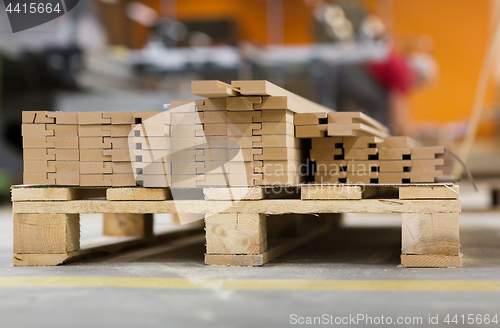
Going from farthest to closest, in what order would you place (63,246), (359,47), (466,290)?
(359,47)
(63,246)
(466,290)

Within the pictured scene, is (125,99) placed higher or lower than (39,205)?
higher

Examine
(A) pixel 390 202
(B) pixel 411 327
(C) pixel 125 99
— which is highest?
(C) pixel 125 99

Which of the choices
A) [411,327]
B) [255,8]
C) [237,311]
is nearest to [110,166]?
[237,311]

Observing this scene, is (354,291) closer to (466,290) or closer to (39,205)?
(466,290)

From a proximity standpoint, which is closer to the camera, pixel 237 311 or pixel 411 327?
pixel 411 327

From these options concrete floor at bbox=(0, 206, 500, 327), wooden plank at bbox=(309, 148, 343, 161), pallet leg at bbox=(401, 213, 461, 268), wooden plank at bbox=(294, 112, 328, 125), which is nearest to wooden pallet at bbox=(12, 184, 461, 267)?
pallet leg at bbox=(401, 213, 461, 268)

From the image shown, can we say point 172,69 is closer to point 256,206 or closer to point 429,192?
point 256,206

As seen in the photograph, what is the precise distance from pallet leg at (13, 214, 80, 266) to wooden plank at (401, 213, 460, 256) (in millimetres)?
2027

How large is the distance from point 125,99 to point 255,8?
460 inches

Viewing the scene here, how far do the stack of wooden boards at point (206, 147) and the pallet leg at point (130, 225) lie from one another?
110cm

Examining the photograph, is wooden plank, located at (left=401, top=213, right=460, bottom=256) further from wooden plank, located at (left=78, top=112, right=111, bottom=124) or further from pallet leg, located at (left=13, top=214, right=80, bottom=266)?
pallet leg, located at (left=13, top=214, right=80, bottom=266)

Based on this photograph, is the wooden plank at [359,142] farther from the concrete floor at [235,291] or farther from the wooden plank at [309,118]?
the concrete floor at [235,291]

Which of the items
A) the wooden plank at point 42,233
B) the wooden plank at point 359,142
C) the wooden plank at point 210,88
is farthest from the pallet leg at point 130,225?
the wooden plank at point 359,142

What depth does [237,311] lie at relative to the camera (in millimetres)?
2100
